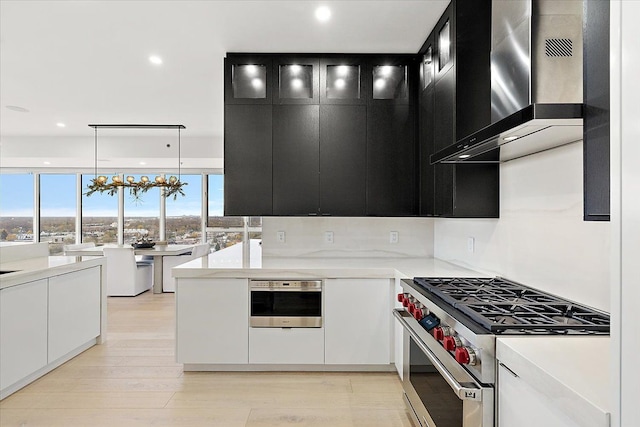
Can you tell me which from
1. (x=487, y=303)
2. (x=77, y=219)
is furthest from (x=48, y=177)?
(x=487, y=303)

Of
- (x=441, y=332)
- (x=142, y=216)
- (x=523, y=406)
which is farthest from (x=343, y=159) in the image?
(x=142, y=216)

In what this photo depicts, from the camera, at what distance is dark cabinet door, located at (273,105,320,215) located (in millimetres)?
3395

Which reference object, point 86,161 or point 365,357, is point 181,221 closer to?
point 86,161

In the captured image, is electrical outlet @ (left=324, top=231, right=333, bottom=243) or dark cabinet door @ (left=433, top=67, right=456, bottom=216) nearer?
dark cabinet door @ (left=433, top=67, right=456, bottom=216)

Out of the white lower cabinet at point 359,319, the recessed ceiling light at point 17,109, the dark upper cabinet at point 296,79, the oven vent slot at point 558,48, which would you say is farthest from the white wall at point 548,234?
the recessed ceiling light at point 17,109

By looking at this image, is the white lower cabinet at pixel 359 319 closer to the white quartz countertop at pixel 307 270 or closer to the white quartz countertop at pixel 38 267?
the white quartz countertop at pixel 307 270

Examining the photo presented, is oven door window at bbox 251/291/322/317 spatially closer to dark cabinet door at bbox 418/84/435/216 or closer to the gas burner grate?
the gas burner grate

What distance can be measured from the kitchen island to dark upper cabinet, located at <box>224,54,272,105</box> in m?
1.97

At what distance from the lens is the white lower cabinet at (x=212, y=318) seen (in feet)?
9.96

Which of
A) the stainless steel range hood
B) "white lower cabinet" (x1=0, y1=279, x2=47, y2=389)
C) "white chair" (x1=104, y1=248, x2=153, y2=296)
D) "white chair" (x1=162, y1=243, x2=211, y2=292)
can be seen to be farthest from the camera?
"white chair" (x1=162, y1=243, x2=211, y2=292)

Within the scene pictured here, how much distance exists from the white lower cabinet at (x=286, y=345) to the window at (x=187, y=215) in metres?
6.02

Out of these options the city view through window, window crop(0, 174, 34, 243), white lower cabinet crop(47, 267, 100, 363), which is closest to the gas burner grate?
white lower cabinet crop(47, 267, 100, 363)

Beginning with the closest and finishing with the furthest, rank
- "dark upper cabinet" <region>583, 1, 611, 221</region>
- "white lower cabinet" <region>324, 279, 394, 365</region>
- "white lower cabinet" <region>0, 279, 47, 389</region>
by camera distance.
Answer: "dark upper cabinet" <region>583, 1, 611, 221</region>, "white lower cabinet" <region>0, 279, 47, 389</region>, "white lower cabinet" <region>324, 279, 394, 365</region>

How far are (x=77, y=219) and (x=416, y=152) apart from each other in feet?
25.6
